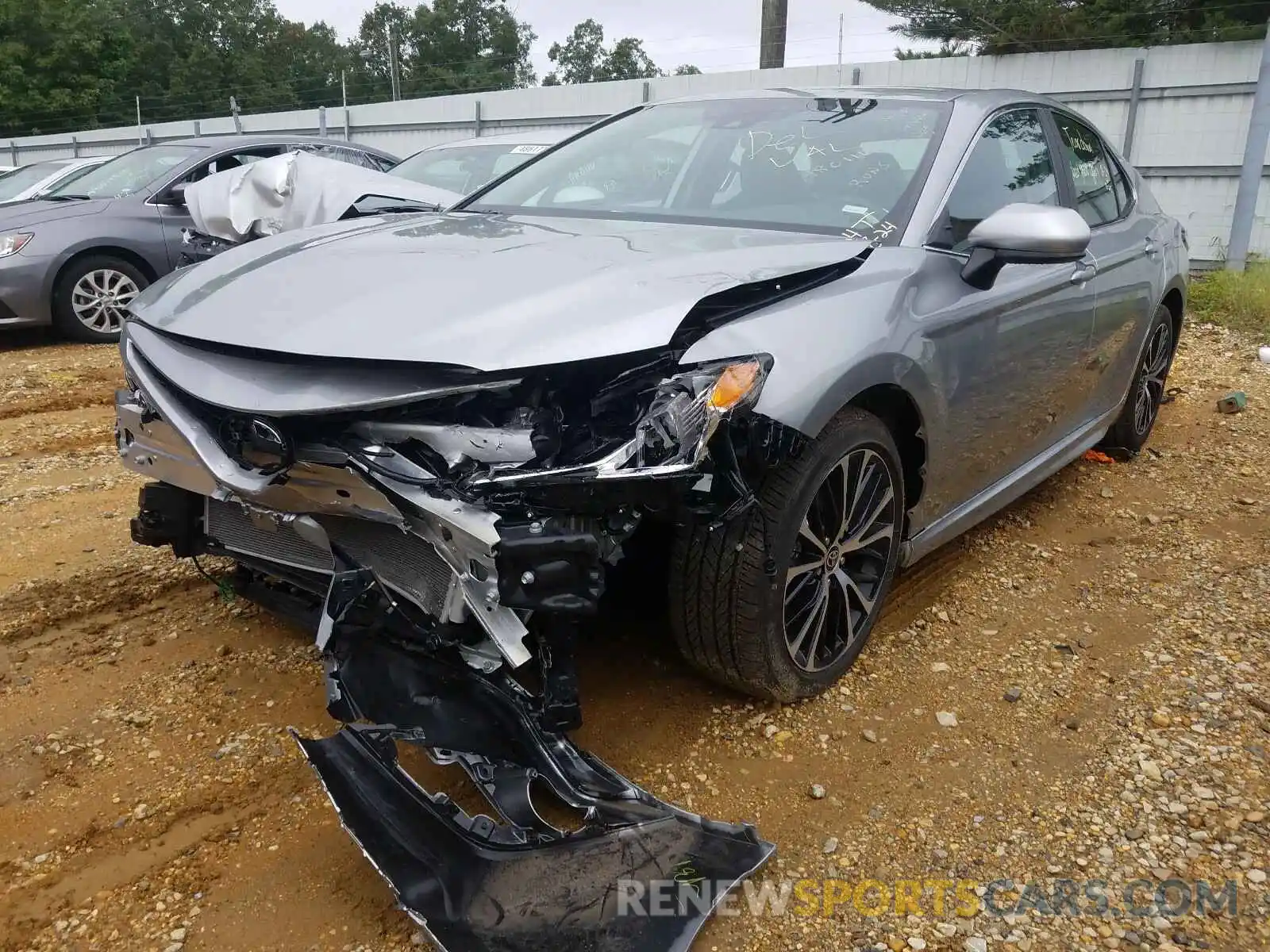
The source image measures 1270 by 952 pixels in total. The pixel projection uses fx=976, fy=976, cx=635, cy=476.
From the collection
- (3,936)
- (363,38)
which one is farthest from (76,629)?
(363,38)

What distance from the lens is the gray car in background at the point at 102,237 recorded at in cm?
693

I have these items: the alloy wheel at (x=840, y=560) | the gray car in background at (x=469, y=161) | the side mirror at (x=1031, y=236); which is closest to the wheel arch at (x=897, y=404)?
the alloy wheel at (x=840, y=560)

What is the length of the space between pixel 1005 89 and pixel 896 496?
181 centimetres

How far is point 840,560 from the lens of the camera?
2.65 m

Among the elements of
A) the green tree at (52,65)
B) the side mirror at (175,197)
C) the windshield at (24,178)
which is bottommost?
the side mirror at (175,197)

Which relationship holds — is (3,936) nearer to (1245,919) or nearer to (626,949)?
(626,949)

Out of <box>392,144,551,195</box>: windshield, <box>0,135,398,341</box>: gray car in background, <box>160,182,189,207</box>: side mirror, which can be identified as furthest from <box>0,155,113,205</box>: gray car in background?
<box>392,144,551,195</box>: windshield

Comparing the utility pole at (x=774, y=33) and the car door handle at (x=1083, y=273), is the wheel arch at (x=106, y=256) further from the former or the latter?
the utility pole at (x=774, y=33)

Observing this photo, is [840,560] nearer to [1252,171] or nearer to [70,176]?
[70,176]

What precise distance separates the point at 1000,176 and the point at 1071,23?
1115 centimetres

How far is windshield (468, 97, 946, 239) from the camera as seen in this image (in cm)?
294

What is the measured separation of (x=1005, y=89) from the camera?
3613 millimetres

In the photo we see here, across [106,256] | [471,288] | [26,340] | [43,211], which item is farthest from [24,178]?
[471,288]

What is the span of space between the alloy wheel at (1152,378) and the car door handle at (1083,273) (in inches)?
46.9
